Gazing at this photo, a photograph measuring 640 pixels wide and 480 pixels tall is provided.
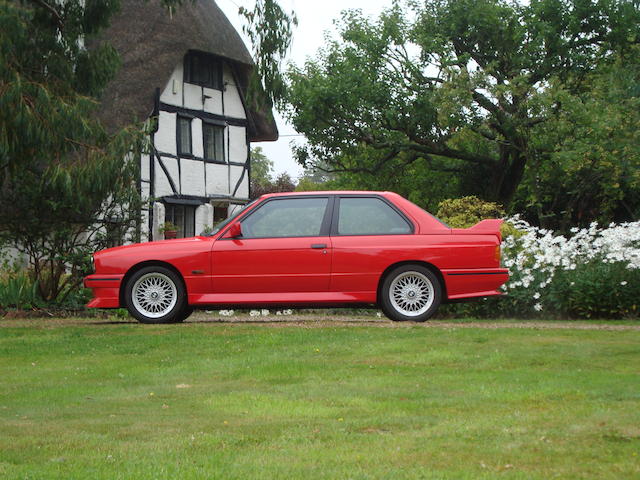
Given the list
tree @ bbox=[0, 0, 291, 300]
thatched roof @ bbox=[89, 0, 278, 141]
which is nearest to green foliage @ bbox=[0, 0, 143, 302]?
tree @ bbox=[0, 0, 291, 300]

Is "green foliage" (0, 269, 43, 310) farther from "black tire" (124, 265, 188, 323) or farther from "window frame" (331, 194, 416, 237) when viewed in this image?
"window frame" (331, 194, 416, 237)

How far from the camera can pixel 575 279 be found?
13.6 metres

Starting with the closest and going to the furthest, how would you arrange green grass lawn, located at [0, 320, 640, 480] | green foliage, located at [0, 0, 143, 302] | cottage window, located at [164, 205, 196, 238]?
green grass lawn, located at [0, 320, 640, 480] < green foliage, located at [0, 0, 143, 302] < cottage window, located at [164, 205, 196, 238]

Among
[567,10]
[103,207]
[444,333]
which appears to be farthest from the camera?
[567,10]

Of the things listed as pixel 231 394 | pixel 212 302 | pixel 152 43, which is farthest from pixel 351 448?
pixel 152 43

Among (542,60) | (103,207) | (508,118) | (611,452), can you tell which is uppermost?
(542,60)

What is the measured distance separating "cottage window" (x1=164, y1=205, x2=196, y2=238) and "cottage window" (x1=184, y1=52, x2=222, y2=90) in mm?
4033

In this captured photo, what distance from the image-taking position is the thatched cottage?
29.7 meters

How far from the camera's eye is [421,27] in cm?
3400

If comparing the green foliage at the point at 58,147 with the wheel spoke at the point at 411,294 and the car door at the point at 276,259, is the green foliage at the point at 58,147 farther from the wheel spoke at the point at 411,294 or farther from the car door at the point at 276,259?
the wheel spoke at the point at 411,294

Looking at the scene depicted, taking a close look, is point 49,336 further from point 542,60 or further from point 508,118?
point 542,60

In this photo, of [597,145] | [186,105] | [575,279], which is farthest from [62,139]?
[597,145]

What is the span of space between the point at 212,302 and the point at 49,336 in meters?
1.98

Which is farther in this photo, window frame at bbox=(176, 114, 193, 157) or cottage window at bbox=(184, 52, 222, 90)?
cottage window at bbox=(184, 52, 222, 90)
